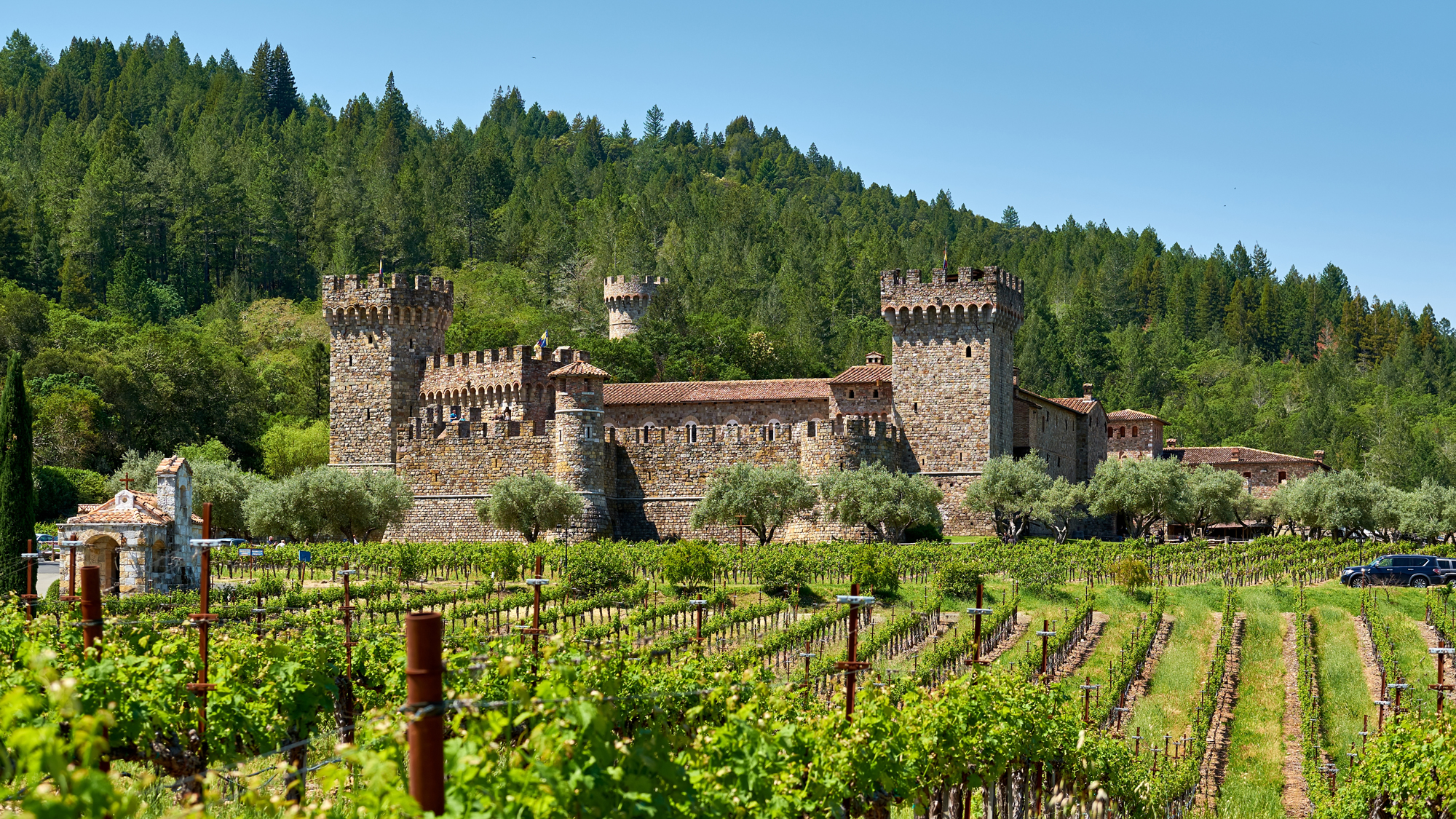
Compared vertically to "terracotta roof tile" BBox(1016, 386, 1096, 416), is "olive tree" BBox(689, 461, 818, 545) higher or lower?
lower

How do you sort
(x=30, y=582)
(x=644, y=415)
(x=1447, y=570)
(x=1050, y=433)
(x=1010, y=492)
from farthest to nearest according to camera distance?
(x=1050, y=433), (x=644, y=415), (x=1010, y=492), (x=1447, y=570), (x=30, y=582)

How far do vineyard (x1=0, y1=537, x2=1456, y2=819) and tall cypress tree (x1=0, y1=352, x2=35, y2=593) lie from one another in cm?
401

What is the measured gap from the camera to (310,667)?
1895 cm

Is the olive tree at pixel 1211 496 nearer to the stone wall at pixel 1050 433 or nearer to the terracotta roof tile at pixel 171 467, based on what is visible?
the stone wall at pixel 1050 433

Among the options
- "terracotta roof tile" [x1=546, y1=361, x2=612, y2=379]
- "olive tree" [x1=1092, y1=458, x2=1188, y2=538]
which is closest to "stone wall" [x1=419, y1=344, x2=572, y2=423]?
"terracotta roof tile" [x1=546, y1=361, x2=612, y2=379]

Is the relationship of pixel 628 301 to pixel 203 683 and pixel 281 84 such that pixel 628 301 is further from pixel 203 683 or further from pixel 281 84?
pixel 281 84

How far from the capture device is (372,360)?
2359 inches

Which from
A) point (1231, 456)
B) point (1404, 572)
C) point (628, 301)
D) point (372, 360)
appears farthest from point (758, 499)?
point (1231, 456)

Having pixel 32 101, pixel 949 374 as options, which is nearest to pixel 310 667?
pixel 949 374

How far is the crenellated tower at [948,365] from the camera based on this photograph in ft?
183

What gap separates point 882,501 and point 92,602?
38.7m

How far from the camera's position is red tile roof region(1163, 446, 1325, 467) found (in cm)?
7681

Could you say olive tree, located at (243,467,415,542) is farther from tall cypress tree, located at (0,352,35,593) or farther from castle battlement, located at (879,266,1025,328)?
castle battlement, located at (879,266,1025,328)

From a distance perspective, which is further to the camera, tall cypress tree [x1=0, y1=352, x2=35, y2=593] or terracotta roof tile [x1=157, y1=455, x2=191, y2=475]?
tall cypress tree [x1=0, y1=352, x2=35, y2=593]
